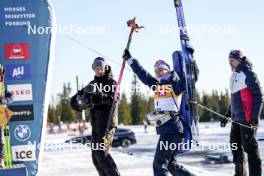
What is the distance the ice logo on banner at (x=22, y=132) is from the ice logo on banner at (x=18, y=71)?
2.16ft

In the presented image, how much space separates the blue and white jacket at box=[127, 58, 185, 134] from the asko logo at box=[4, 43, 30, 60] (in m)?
1.90

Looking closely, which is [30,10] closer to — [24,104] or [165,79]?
[24,104]

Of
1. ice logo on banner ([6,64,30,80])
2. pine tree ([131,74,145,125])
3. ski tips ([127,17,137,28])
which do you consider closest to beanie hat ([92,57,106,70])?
ski tips ([127,17,137,28])

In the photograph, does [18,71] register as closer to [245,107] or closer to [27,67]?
[27,67]

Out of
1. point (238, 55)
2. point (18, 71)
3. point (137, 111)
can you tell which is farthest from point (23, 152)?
point (137, 111)

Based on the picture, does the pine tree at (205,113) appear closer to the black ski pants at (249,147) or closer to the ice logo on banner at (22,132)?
the ice logo on banner at (22,132)

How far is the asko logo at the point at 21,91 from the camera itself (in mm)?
6188

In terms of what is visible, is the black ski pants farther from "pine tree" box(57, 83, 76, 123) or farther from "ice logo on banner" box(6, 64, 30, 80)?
"pine tree" box(57, 83, 76, 123)

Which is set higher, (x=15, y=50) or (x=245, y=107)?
(x=15, y=50)

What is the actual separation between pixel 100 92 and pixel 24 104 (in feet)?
5.57

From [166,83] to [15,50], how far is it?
2387mm

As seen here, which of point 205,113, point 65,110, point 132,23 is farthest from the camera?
point 205,113

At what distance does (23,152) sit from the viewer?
6.34 m

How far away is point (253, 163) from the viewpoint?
5.06 m
